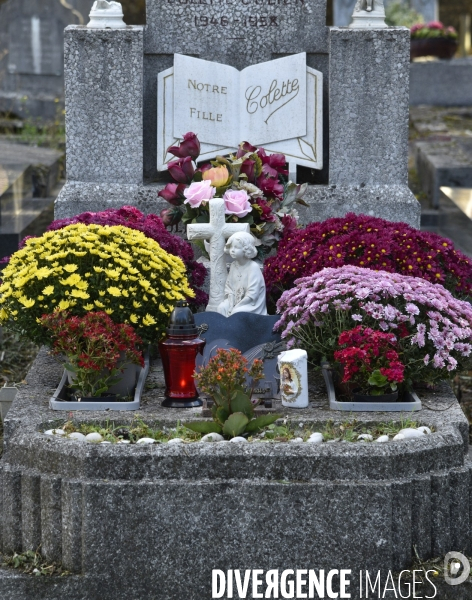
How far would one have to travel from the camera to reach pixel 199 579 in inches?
138

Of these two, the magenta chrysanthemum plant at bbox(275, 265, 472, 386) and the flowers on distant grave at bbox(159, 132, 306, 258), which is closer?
the magenta chrysanthemum plant at bbox(275, 265, 472, 386)

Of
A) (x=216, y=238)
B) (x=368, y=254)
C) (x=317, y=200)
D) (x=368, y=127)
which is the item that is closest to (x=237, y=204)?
(x=216, y=238)

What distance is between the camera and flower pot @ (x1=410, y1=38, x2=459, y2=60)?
15125 millimetres

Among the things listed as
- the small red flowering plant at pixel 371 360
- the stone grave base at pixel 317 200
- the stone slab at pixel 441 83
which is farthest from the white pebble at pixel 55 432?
the stone slab at pixel 441 83

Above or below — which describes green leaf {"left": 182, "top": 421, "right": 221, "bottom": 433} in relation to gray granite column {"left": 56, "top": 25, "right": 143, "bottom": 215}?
below

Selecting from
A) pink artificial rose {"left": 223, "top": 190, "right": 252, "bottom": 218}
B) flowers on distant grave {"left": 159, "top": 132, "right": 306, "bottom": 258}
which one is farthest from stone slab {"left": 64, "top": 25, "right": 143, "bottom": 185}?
pink artificial rose {"left": 223, "top": 190, "right": 252, "bottom": 218}

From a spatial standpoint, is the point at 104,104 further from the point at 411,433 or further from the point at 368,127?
the point at 411,433

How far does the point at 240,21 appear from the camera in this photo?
6.09 m

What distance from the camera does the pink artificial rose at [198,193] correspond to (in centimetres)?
548

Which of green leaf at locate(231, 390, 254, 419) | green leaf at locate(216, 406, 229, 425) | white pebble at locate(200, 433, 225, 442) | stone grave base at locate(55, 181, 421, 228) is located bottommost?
white pebble at locate(200, 433, 225, 442)

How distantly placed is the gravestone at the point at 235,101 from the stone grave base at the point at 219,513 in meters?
2.64

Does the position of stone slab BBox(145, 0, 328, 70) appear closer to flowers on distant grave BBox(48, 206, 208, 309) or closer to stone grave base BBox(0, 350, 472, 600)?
flowers on distant grave BBox(48, 206, 208, 309)

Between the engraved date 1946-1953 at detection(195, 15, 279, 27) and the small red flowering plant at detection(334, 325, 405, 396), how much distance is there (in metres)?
2.58

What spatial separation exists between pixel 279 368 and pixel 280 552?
1.00m
